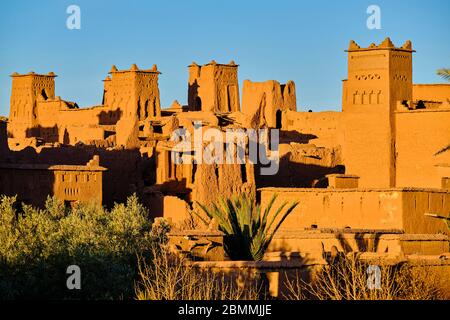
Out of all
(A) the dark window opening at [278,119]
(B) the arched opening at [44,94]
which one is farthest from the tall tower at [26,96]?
(A) the dark window opening at [278,119]

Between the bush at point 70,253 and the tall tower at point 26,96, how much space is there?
5369 cm

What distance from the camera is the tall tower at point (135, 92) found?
278 feet

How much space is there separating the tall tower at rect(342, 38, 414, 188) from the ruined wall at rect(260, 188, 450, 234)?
8.31 m

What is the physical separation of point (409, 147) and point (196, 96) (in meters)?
33.2

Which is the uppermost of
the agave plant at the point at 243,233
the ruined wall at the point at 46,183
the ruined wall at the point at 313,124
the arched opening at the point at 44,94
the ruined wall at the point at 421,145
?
the arched opening at the point at 44,94

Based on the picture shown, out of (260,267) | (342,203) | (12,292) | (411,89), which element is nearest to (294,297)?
(260,267)

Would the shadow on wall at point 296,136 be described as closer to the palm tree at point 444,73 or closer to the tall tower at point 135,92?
the tall tower at point 135,92

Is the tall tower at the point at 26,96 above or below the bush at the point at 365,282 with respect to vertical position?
above

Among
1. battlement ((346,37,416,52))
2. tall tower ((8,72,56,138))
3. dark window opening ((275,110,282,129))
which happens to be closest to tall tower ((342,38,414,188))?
battlement ((346,37,416,52))

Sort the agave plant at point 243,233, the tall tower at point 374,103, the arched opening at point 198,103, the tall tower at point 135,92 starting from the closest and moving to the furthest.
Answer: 1. the agave plant at point 243,233
2. the tall tower at point 374,103
3. the tall tower at point 135,92
4. the arched opening at point 198,103

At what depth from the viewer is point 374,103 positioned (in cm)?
5678

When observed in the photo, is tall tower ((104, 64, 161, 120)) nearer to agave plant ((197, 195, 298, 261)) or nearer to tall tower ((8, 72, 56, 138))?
tall tower ((8, 72, 56, 138))

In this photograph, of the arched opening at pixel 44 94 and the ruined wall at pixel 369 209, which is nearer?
the ruined wall at pixel 369 209

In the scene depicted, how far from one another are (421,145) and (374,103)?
2.80 m
